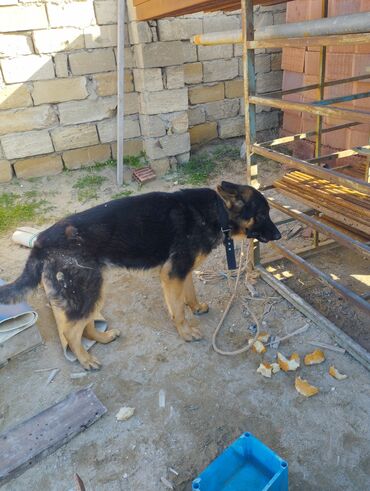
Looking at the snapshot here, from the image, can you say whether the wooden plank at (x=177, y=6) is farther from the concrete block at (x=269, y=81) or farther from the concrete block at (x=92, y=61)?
the concrete block at (x=269, y=81)

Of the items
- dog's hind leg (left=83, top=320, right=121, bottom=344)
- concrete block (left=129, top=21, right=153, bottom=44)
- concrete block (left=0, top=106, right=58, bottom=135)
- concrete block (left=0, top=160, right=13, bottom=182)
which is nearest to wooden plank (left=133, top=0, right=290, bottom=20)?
concrete block (left=129, top=21, right=153, bottom=44)

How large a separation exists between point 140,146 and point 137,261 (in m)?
4.89

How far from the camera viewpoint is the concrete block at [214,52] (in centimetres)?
787

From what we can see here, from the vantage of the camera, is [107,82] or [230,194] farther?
[107,82]

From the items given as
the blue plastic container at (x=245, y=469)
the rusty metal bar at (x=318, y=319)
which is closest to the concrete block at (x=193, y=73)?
the rusty metal bar at (x=318, y=319)

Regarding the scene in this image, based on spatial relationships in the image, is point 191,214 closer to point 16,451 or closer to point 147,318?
point 147,318

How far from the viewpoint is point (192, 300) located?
163 inches

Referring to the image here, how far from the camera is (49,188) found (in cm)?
723

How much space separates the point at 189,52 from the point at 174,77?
93 cm

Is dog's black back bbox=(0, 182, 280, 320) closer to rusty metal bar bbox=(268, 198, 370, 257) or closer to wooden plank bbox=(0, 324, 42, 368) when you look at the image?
rusty metal bar bbox=(268, 198, 370, 257)

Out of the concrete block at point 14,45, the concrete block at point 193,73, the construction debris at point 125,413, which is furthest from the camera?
the concrete block at point 193,73

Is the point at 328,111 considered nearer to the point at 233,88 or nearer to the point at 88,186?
the point at 88,186

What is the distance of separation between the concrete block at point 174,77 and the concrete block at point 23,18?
2199 mm

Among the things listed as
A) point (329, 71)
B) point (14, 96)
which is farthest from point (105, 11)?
point (329, 71)
